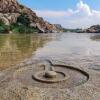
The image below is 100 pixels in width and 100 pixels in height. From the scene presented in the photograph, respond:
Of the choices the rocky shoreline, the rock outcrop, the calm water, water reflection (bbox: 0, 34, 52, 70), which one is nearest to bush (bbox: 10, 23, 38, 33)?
the rock outcrop

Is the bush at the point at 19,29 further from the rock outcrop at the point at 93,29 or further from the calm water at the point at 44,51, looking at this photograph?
the calm water at the point at 44,51

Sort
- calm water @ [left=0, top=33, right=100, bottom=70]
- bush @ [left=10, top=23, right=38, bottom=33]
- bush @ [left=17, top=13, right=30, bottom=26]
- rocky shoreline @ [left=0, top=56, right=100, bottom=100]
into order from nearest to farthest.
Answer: rocky shoreline @ [left=0, top=56, right=100, bottom=100], calm water @ [left=0, top=33, right=100, bottom=70], bush @ [left=10, top=23, right=38, bottom=33], bush @ [left=17, top=13, right=30, bottom=26]

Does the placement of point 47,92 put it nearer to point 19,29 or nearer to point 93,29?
point 19,29

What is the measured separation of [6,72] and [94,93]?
5533 millimetres

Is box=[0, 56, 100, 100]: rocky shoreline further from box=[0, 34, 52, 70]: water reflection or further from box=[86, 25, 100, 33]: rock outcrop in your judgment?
box=[86, 25, 100, 33]: rock outcrop

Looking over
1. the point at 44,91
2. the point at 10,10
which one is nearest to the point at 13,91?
the point at 44,91

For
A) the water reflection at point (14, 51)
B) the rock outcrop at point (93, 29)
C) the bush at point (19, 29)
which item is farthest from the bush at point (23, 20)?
the water reflection at point (14, 51)

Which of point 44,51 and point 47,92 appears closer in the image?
point 47,92

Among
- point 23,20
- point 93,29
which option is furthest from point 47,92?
point 93,29

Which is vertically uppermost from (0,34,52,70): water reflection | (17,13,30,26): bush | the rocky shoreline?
(17,13,30,26): bush

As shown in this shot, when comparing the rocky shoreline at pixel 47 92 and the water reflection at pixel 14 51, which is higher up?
the rocky shoreline at pixel 47 92

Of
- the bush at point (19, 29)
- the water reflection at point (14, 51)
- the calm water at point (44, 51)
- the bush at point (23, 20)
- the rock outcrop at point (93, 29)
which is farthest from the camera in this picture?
the rock outcrop at point (93, 29)

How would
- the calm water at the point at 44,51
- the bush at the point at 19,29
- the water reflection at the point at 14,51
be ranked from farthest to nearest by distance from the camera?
1. the bush at the point at 19,29
2. the calm water at the point at 44,51
3. the water reflection at the point at 14,51

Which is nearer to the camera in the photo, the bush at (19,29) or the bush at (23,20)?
the bush at (19,29)
